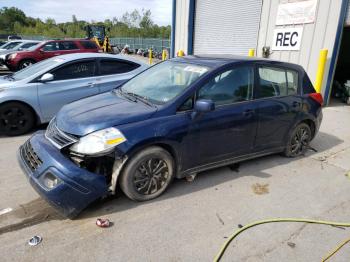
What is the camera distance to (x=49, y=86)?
5641mm

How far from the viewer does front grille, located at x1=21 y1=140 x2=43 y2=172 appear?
10.0ft

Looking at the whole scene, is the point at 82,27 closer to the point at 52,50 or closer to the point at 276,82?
the point at 52,50

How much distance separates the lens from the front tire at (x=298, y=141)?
4.71 meters

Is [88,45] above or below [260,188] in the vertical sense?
above

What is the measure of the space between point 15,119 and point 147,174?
3.51 metres

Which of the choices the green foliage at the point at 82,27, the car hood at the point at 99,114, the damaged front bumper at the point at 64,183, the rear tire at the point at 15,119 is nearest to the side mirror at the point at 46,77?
the rear tire at the point at 15,119

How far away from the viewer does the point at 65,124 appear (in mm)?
3293

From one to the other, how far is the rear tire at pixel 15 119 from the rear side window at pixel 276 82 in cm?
423

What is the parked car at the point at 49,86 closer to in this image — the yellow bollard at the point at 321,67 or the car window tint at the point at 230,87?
the car window tint at the point at 230,87

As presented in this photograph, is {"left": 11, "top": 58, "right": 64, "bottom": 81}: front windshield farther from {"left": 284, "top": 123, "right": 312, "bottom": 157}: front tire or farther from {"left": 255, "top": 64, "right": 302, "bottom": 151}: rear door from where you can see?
{"left": 284, "top": 123, "right": 312, "bottom": 157}: front tire

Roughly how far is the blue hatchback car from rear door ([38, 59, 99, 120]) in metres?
1.92

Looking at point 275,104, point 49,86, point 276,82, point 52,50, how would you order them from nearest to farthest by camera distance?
point 275,104, point 276,82, point 49,86, point 52,50

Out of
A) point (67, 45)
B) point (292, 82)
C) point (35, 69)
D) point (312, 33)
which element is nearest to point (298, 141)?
point (292, 82)

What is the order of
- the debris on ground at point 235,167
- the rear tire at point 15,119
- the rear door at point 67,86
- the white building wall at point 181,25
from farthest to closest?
1. the white building wall at point 181,25
2. the rear door at point 67,86
3. the rear tire at point 15,119
4. the debris on ground at point 235,167
